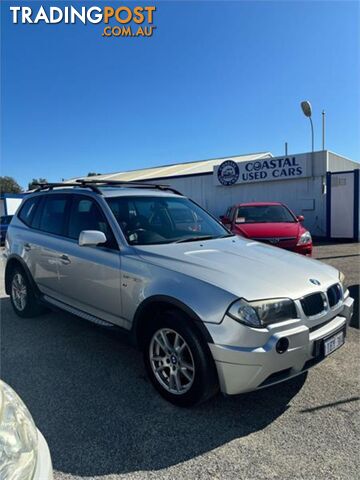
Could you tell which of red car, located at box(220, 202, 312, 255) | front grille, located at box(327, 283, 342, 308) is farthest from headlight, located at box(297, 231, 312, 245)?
front grille, located at box(327, 283, 342, 308)

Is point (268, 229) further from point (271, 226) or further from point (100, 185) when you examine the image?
point (100, 185)

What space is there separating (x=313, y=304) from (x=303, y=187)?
13.8 metres

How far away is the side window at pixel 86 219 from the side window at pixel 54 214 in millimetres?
197

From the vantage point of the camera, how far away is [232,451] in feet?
8.52

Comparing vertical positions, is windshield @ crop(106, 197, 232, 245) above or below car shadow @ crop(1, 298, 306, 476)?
above

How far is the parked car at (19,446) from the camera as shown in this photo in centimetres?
135

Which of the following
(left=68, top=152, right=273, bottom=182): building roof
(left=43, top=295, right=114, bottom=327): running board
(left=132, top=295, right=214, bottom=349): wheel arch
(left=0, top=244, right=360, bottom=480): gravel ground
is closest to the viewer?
(left=0, top=244, right=360, bottom=480): gravel ground

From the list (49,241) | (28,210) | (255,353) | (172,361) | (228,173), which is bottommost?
(172,361)

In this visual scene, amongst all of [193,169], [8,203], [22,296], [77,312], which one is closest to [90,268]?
[77,312]

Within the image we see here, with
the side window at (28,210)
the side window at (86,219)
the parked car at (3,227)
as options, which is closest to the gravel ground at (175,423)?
the side window at (86,219)

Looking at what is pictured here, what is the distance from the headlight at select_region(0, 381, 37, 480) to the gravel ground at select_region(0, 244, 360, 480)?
1.03m

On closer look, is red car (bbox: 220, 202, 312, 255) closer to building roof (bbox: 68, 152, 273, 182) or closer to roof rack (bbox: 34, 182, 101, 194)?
roof rack (bbox: 34, 182, 101, 194)

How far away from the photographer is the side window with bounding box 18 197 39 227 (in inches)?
217

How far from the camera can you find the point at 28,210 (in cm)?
566
